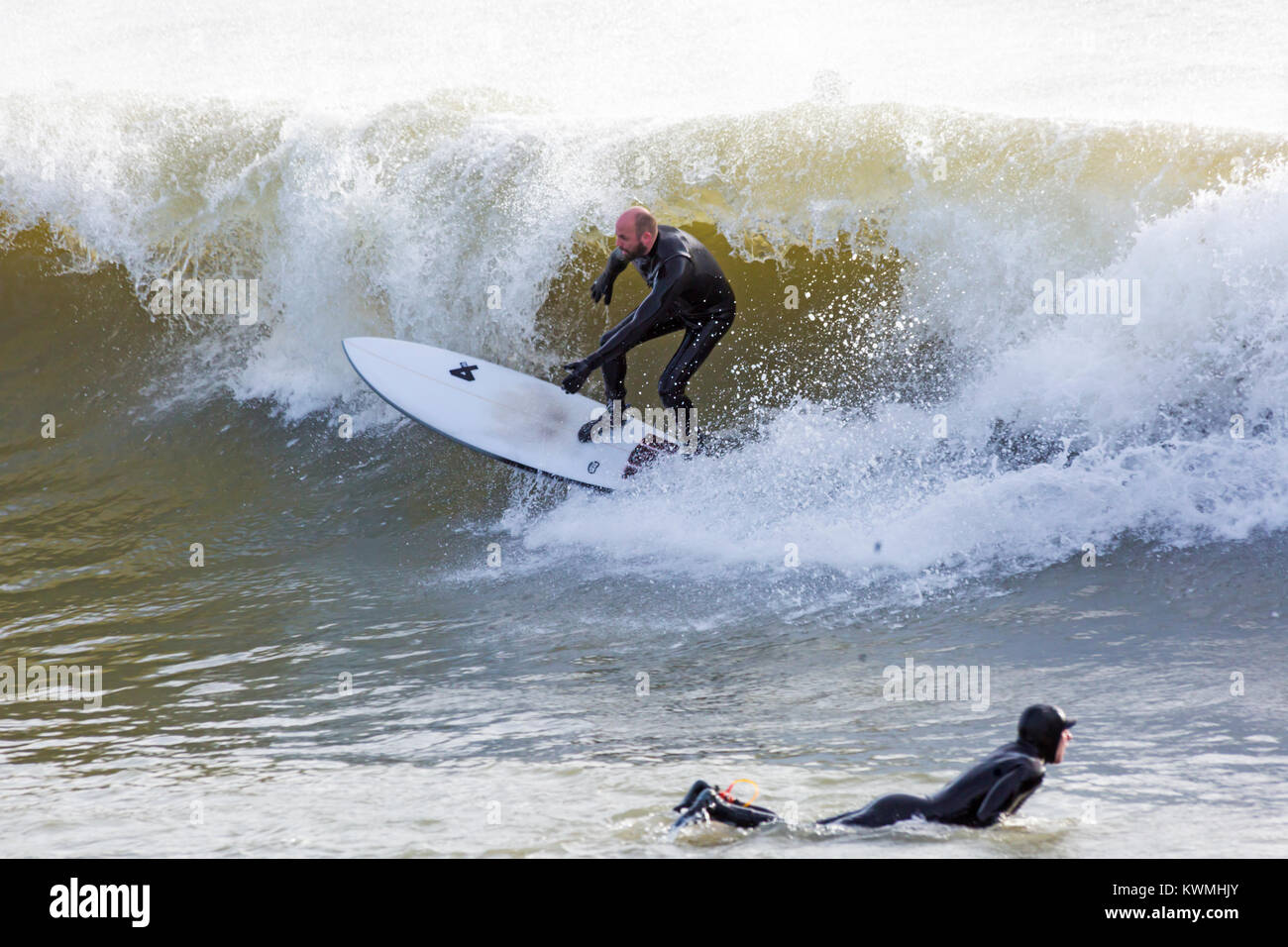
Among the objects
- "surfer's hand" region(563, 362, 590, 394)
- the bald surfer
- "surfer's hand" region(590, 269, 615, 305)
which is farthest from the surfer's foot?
the bald surfer

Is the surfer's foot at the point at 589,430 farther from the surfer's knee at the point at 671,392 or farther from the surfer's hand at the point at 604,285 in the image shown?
the surfer's hand at the point at 604,285

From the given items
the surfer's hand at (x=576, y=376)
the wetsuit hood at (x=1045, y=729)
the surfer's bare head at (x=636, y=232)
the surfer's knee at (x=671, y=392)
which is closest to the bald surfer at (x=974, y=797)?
the wetsuit hood at (x=1045, y=729)

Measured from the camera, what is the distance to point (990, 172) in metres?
7.42

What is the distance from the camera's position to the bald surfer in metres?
2.52

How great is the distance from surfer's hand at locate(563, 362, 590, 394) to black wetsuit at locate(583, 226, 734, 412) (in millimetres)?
27

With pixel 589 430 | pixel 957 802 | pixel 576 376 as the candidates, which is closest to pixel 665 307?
pixel 576 376

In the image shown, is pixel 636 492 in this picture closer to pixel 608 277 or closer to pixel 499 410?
pixel 499 410

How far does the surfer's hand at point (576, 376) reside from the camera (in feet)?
19.4

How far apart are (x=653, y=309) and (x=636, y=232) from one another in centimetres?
42

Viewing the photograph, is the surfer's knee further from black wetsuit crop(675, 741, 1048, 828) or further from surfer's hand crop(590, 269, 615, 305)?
black wetsuit crop(675, 741, 1048, 828)

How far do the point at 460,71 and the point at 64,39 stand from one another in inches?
316

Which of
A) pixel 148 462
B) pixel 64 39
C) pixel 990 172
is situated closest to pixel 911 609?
pixel 990 172

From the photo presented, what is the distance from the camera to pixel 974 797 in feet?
8.48

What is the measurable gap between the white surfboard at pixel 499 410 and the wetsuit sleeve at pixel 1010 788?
158 inches
